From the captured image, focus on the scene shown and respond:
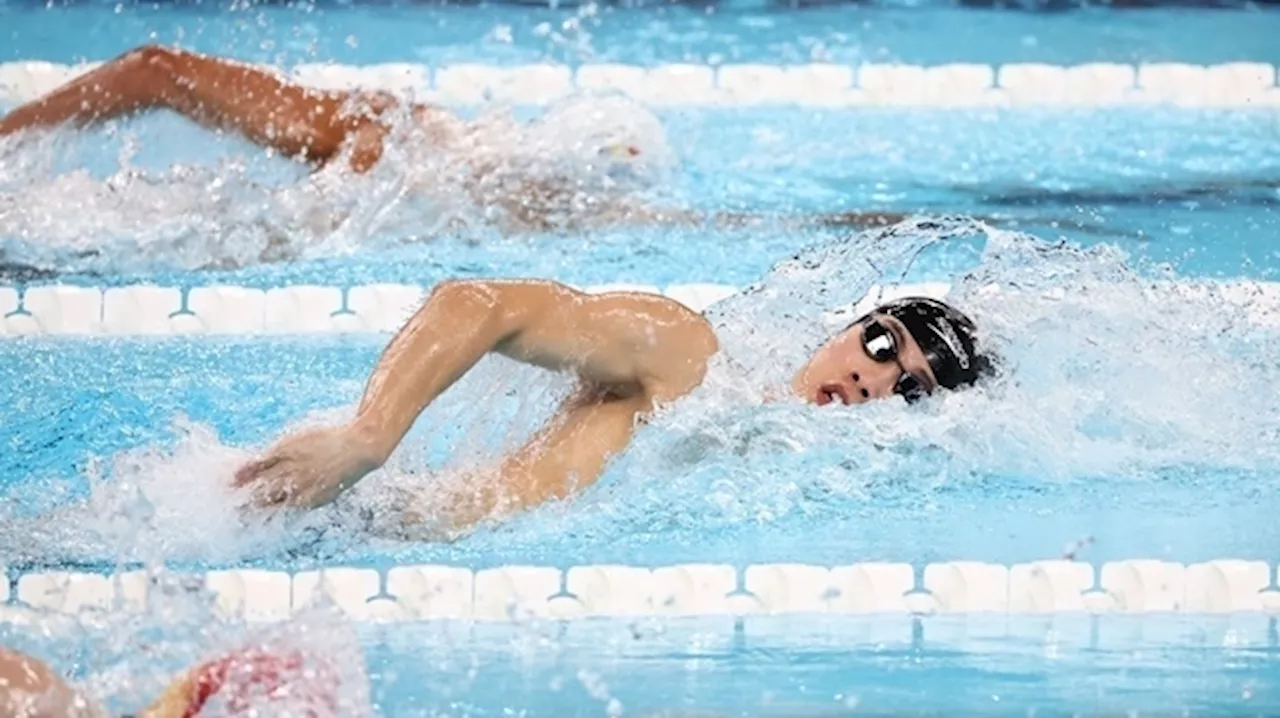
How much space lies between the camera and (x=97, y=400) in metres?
3.52

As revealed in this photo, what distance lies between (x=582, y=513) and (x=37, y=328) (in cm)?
130

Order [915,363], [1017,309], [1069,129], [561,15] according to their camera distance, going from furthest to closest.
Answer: [561,15] → [1069,129] → [1017,309] → [915,363]

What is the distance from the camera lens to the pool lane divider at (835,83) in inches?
187

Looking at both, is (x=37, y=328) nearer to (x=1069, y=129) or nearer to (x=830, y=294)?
(x=830, y=294)

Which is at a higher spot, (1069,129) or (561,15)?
(561,15)

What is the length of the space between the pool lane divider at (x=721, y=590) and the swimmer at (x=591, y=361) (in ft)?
0.91

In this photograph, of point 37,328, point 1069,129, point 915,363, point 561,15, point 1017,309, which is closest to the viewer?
point 915,363

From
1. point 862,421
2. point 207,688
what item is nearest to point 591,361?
point 862,421

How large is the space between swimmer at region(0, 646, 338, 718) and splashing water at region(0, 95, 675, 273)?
1942 millimetres

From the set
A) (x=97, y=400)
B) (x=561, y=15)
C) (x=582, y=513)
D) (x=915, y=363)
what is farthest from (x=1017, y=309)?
(x=561, y=15)

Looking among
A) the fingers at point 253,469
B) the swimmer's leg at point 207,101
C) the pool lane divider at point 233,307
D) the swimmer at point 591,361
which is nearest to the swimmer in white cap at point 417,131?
the swimmer's leg at point 207,101

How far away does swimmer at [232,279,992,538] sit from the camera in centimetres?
252

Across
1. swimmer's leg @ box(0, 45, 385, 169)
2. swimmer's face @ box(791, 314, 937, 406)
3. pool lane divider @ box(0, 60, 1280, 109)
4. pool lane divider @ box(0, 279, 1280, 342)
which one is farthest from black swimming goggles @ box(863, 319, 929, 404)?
pool lane divider @ box(0, 60, 1280, 109)

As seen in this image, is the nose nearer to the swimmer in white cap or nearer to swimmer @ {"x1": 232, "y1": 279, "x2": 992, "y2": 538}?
swimmer @ {"x1": 232, "y1": 279, "x2": 992, "y2": 538}
